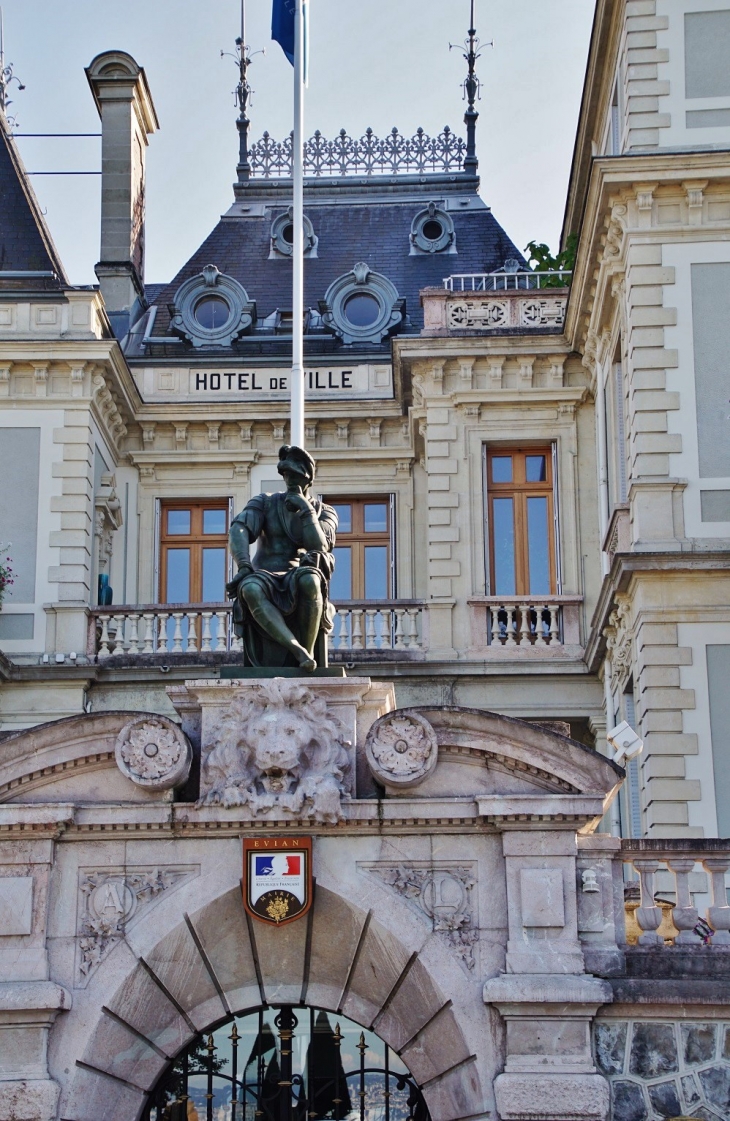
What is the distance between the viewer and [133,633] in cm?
2861

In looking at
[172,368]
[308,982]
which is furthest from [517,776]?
[172,368]

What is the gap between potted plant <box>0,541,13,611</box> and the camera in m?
28.2

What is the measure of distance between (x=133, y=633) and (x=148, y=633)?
220 millimetres

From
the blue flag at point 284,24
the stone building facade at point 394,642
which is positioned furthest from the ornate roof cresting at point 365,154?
the blue flag at point 284,24

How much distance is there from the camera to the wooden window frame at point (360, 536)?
31188mm

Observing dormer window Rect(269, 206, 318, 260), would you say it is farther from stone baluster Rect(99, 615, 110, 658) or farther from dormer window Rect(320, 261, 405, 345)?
stone baluster Rect(99, 615, 110, 658)

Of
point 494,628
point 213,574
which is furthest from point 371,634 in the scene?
point 213,574

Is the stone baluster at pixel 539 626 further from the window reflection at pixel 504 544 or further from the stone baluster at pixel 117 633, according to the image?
the stone baluster at pixel 117 633

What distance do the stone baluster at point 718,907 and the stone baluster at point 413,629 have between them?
14.4 m

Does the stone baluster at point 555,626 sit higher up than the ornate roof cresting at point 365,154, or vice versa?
the ornate roof cresting at point 365,154

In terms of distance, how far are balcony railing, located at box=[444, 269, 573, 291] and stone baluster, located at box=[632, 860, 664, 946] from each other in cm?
1659

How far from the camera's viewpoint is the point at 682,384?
24078mm

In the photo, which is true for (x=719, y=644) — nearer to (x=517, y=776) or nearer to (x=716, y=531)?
(x=716, y=531)

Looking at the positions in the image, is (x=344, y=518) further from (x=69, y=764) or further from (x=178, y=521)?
(x=69, y=764)
